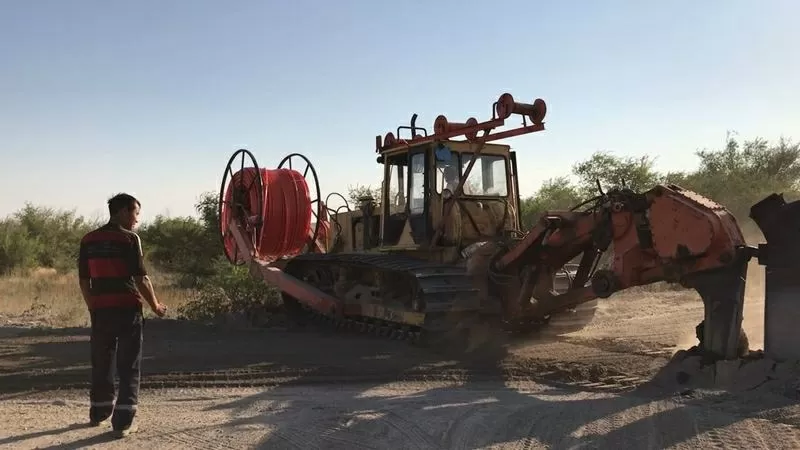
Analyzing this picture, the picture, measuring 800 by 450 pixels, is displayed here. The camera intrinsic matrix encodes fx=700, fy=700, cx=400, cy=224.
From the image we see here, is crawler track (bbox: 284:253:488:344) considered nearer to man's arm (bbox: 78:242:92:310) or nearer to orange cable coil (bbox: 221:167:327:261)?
orange cable coil (bbox: 221:167:327:261)

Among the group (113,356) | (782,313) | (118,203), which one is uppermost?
(118,203)

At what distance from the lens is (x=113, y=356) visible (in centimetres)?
515

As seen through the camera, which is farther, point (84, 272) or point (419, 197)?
point (419, 197)

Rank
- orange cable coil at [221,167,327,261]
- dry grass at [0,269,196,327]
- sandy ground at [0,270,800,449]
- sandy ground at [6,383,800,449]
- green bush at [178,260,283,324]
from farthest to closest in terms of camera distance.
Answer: dry grass at [0,269,196,327] → green bush at [178,260,283,324] → orange cable coil at [221,167,327,261] → sandy ground at [0,270,800,449] → sandy ground at [6,383,800,449]

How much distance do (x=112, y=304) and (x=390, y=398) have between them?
8.00ft

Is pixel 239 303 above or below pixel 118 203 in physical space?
below

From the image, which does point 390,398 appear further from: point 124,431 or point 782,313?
point 782,313

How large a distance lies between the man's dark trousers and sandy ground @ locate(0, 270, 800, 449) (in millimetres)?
227

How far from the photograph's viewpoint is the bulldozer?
20.8 feet

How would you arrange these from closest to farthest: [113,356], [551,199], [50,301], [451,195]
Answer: [113,356]
[451,195]
[50,301]
[551,199]

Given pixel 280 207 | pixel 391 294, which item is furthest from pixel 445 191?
pixel 280 207

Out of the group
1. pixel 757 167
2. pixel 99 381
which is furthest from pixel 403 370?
pixel 757 167

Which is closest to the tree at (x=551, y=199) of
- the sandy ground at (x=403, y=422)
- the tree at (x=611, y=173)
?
the tree at (x=611, y=173)

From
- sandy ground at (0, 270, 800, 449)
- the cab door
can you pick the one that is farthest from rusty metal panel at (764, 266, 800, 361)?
the cab door
